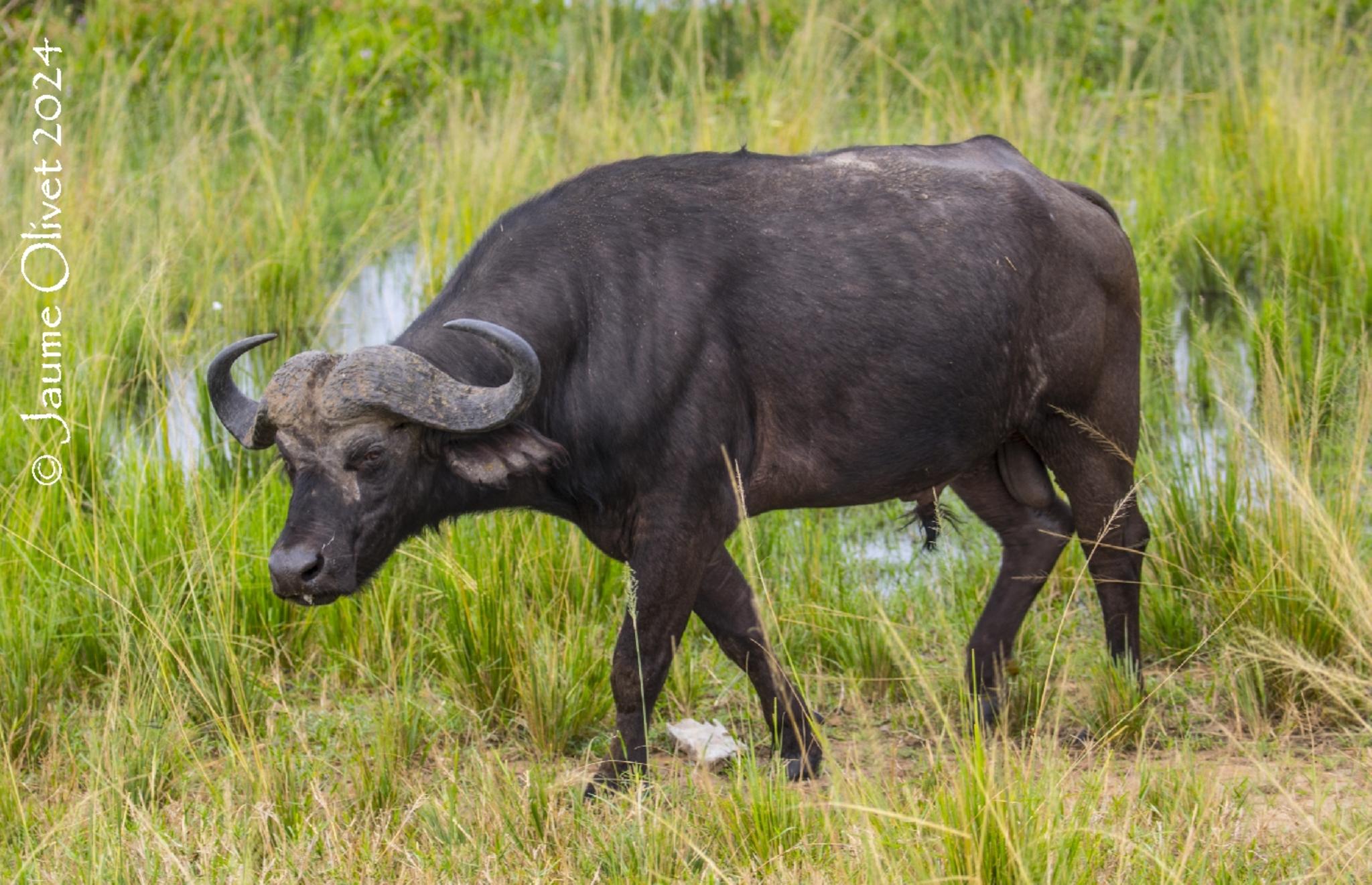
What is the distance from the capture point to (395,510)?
418 centimetres

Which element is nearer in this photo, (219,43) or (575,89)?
(575,89)

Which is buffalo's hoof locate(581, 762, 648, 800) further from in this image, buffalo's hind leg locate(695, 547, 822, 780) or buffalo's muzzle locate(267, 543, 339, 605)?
buffalo's muzzle locate(267, 543, 339, 605)

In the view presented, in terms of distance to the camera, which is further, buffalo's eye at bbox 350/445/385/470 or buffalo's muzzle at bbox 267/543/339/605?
buffalo's eye at bbox 350/445/385/470

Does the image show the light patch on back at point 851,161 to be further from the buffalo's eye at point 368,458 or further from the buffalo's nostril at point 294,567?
the buffalo's nostril at point 294,567

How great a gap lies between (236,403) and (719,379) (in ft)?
4.10

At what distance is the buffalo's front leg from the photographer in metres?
4.39

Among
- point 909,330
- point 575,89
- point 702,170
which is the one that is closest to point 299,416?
point 702,170

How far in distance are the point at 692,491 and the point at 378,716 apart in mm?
1180

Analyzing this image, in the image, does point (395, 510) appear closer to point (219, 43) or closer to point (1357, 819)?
point (1357, 819)

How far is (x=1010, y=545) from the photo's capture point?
521 cm

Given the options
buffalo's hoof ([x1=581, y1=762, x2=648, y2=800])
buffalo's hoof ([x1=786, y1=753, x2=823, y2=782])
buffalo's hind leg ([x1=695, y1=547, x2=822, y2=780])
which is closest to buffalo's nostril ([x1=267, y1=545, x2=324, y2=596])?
buffalo's hoof ([x1=581, y1=762, x2=648, y2=800])

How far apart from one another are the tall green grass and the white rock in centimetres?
17
